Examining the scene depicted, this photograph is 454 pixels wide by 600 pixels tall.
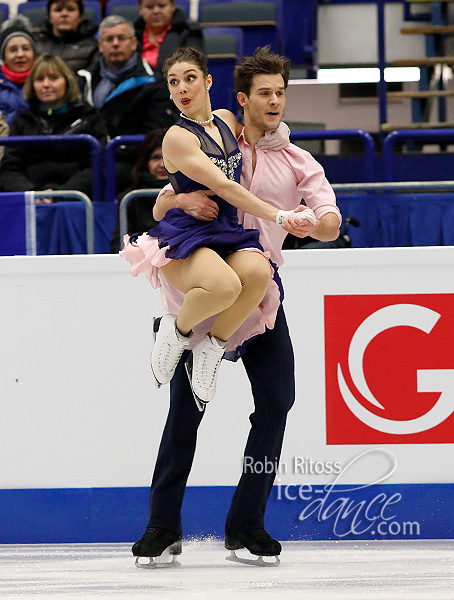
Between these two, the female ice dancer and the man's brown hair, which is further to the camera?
the man's brown hair

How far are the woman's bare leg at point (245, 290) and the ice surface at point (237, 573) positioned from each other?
28.9 inches

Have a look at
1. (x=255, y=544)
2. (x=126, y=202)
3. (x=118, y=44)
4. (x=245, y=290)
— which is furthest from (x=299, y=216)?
(x=118, y=44)

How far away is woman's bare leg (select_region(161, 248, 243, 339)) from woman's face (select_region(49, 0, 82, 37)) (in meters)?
4.16

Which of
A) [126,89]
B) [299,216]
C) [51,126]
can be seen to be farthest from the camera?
[126,89]

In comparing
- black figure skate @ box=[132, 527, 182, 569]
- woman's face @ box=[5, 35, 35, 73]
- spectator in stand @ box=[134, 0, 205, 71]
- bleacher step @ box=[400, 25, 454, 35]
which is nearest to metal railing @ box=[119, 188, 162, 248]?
black figure skate @ box=[132, 527, 182, 569]

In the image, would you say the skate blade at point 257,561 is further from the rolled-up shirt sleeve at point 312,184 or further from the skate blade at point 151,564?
the rolled-up shirt sleeve at point 312,184

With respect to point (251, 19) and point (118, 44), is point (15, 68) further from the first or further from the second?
point (251, 19)

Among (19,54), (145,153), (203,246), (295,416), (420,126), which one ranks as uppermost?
(19,54)

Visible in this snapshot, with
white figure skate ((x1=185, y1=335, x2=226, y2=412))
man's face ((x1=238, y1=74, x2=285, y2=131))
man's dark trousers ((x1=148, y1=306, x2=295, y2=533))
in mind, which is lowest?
man's dark trousers ((x1=148, y1=306, x2=295, y2=533))

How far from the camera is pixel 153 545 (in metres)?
3.04

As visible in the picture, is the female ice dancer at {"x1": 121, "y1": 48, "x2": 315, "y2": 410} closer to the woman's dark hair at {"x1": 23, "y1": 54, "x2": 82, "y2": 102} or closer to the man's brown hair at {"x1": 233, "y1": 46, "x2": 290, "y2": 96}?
the man's brown hair at {"x1": 233, "y1": 46, "x2": 290, "y2": 96}

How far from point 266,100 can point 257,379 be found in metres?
0.86

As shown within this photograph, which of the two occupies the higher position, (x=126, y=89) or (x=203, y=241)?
(x=126, y=89)

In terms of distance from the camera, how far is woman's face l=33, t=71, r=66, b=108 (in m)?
5.36
